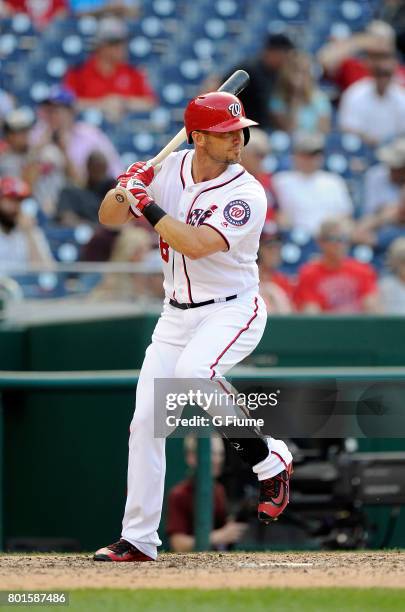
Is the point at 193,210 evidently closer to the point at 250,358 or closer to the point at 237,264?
the point at 237,264

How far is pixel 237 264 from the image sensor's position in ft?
16.4

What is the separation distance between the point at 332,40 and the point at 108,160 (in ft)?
10.3

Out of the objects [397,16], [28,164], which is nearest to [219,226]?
[28,164]

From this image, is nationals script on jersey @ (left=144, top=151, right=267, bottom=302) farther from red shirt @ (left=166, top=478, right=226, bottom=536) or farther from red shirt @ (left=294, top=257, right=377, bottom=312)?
red shirt @ (left=294, top=257, right=377, bottom=312)

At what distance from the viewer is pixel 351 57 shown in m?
12.3

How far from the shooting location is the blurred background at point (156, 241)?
724 centimetres

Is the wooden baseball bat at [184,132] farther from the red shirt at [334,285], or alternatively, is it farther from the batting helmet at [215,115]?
the red shirt at [334,285]

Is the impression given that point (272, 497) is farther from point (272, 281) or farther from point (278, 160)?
point (278, 160)

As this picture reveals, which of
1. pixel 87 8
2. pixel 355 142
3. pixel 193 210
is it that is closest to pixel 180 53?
pixel 87 8

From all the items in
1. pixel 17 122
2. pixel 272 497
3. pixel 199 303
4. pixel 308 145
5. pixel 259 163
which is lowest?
pixel 272 497

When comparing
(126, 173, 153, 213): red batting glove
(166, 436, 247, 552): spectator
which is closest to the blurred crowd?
(166, 436, 247, 552): spectator

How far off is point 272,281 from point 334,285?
0.48m

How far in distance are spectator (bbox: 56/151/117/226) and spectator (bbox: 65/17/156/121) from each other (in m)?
1.34

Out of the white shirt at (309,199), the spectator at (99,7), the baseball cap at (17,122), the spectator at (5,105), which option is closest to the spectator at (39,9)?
the spectator at (99,7)
